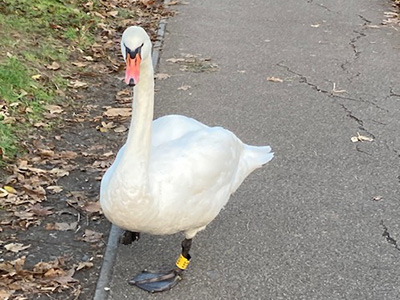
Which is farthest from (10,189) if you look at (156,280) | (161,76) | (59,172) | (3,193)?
(161,76)

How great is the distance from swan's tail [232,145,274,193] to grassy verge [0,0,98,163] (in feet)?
6.69

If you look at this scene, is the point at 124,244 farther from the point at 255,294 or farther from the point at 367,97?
the point at 367,97

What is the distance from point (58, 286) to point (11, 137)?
87.3 inches

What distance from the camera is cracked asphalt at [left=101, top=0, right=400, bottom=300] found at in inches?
182

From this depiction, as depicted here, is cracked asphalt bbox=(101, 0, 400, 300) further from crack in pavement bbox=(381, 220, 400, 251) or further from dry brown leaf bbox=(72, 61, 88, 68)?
dry brown leaf bbox=(72, 61, 88, 68)

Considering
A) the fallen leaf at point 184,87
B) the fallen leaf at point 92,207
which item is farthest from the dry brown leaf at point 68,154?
the fallen leaf at point 184,87

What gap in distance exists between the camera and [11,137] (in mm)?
6152

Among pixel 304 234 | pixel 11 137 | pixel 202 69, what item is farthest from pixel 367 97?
pixel 11 137

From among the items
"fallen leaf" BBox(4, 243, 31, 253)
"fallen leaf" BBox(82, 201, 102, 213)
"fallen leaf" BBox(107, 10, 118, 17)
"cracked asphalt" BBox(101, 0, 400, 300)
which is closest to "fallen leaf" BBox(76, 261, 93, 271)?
"cracked asphalt" BBox(101, 0, 400, 300)

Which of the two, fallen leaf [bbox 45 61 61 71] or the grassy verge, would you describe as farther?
fallen leaf [bbox 45 61 61 71]

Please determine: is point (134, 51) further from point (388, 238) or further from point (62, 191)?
point (388, 238)

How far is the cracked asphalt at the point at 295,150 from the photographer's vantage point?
15.2ft

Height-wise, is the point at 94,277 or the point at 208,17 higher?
the point at 94,277

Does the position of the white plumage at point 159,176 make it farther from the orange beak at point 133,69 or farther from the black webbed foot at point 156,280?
the black webbed foot at point 156,280
